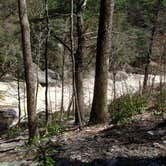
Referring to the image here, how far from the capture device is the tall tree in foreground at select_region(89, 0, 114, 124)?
35.4 ft

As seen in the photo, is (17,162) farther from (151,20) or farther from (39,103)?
(39,103)

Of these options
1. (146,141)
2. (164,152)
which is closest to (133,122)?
(146,141)

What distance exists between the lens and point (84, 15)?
49.8ft

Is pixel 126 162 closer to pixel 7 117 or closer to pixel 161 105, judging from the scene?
pixel 161 105

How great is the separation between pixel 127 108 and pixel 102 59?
1.43m

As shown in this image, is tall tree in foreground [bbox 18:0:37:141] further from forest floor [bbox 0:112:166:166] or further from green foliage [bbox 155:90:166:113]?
green foliage [bbox 155:90:166:113]

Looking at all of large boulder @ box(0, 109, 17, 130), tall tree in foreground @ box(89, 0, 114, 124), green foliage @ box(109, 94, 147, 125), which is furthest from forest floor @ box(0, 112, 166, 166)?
large boulder @ box(0, 109, 17, 130)

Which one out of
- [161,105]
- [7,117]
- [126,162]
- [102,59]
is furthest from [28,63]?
[7,117]

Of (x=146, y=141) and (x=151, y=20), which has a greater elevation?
(x=151, y=20)

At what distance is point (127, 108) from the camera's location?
37.7 feet

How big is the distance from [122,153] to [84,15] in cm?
824

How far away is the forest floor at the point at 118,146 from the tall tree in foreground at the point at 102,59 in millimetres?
1105

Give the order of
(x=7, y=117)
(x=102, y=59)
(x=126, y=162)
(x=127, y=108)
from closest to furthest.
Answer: (x=126, y=162)
(x=102, y=59)
(x=127, y=108)
(x=7, y=117)

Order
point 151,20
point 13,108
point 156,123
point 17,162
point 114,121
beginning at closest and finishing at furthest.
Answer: point 17,162 < point 156,123 < point 114,121 < point 151,20 < point 13,108
